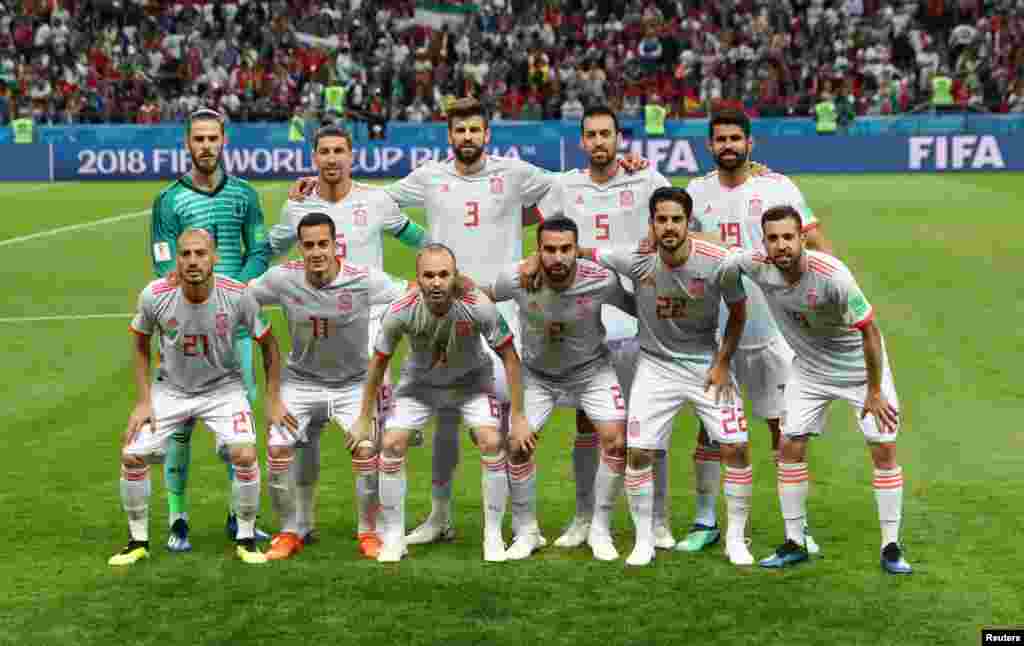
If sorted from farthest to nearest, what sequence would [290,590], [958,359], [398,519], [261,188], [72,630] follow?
[261,188] → [958,359] → [398,519] → [290,590] → [72,630]

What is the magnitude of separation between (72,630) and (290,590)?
117 centimetres

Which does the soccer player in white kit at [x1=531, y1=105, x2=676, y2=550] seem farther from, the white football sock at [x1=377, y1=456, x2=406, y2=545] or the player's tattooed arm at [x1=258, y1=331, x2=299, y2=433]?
the player's tattooed arm at [x1=258, y1=331, x2=299, y2=433]

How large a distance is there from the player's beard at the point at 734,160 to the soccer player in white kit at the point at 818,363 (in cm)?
83

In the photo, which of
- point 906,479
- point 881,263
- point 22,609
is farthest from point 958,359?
point 22,609

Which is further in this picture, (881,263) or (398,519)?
(881,263)

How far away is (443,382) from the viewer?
9.26 meters

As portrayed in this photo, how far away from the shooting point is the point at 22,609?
27.1 feet

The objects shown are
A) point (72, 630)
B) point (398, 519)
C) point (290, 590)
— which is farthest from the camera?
point (398, 519)

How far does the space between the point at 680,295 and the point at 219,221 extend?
285 centimetres

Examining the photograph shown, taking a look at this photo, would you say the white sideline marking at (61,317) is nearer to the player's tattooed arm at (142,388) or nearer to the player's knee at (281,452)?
the player's tattooed arm at (142,388)

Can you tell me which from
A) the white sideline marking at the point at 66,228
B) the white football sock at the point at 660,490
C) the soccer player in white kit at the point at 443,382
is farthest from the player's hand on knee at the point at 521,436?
the white sideline marking at the point at 66,228

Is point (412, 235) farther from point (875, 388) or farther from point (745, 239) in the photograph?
point (875, 388)

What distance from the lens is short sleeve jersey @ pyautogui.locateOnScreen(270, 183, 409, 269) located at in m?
9.84

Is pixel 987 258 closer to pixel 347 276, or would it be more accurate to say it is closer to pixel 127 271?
pixel 127 271
